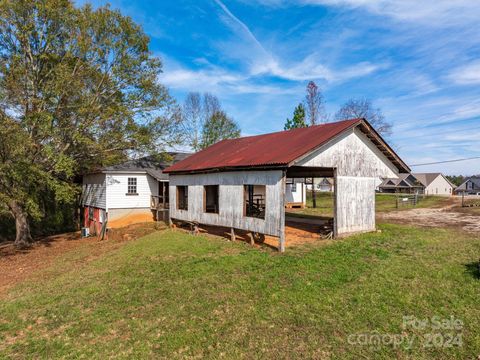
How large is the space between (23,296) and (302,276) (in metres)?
8.51

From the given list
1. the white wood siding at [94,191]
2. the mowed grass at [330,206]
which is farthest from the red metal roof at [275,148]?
the mowed grass at [330,206]

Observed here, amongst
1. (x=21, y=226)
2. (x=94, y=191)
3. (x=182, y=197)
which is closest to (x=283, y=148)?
(x=182, y=197)

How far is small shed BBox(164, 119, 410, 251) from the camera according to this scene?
1298 cm

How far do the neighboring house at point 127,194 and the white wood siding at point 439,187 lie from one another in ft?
234

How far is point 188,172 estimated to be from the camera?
1869cm

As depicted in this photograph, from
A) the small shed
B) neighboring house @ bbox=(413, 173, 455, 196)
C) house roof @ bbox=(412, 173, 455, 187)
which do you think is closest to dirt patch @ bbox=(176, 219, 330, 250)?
the small shed

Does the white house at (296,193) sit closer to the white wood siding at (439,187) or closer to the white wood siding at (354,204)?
the white wood siding at (354,204)

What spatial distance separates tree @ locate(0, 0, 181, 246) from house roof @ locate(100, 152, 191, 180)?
1.03 m

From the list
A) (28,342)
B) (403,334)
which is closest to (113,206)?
(28,342)

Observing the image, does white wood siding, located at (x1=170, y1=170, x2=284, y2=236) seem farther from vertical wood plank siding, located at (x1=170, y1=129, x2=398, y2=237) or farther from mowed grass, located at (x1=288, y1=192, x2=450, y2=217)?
mowed grass, located at (x1=288, y1=192, x2=450, y2=217)

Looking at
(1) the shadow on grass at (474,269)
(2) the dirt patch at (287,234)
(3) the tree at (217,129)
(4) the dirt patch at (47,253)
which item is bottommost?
(4) the dirt patch at (47,253)

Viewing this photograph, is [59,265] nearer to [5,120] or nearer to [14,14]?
[5,120]

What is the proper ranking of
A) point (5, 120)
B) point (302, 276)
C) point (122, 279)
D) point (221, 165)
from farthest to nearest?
1. point (5, 120)
2. point (221, 165)
3. point (122, 279)
4. point (302, 276)

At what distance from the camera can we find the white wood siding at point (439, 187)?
77250mm
